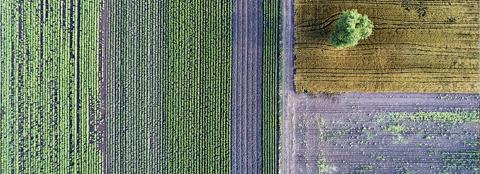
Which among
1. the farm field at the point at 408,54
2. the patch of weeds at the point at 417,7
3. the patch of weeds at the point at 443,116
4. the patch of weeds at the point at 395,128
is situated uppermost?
the patch of weeds at the point at 417,7

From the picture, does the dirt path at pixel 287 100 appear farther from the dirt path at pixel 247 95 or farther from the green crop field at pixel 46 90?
the green crop field at pixel 46 90

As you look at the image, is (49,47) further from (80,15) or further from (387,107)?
(387,107)

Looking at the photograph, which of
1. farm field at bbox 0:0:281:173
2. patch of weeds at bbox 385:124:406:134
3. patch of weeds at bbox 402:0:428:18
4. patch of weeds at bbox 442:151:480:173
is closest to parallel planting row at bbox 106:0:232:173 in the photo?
farm field at bbox 0:0:281:173

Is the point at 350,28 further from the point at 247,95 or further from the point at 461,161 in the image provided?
the point at 461,161

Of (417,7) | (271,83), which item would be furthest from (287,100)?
(417,7)

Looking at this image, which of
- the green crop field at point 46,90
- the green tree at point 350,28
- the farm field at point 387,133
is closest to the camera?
the green tree at point 350,28

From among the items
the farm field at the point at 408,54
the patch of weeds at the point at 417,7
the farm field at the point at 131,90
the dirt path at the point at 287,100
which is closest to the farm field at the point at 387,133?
the dirt path at the point at 287,100

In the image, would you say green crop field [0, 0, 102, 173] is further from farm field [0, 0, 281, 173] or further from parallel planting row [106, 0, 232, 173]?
parallel planting row [106, 0, 232, 173]
